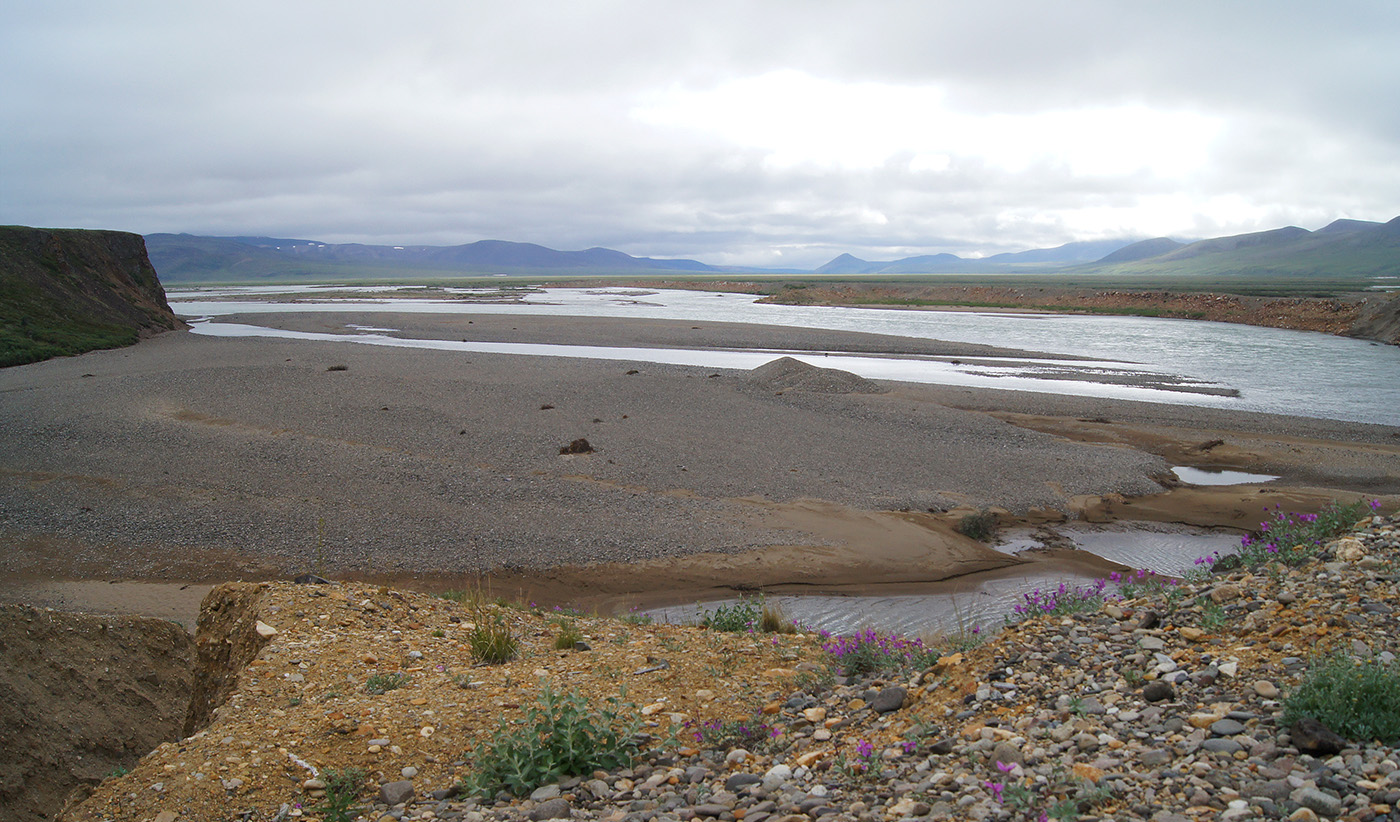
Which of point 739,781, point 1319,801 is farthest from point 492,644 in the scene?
point 1319,801

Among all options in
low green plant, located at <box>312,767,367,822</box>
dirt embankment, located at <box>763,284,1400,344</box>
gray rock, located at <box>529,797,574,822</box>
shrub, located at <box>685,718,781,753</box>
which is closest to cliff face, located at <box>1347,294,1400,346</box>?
dirt embankment, located at <box>763,284,1400,344</box>

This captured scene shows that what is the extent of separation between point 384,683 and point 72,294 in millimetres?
43638

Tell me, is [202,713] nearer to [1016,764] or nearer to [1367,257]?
[1016,764]

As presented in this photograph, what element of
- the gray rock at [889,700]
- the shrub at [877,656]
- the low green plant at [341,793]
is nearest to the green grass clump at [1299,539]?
the shrub at [877,656]

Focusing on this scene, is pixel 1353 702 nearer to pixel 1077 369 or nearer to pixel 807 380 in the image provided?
pixel 807 380

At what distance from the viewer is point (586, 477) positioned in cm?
1442

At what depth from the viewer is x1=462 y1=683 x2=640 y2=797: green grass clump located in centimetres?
414

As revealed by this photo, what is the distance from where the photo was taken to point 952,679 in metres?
4.86

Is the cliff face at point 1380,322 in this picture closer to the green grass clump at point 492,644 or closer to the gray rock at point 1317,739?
the gray rock at point 1317,739

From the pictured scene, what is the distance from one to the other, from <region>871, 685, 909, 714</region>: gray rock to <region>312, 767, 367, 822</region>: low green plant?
3.01m

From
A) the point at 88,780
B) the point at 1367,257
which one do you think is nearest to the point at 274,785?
the point at 88,780

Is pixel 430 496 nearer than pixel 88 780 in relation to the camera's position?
No

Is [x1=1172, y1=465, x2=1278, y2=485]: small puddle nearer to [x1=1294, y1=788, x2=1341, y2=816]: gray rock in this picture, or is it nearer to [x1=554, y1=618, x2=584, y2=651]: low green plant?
[x1=554, y1=618, x2=584, y2=651]: low green plant

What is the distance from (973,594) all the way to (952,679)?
5.91 metres
